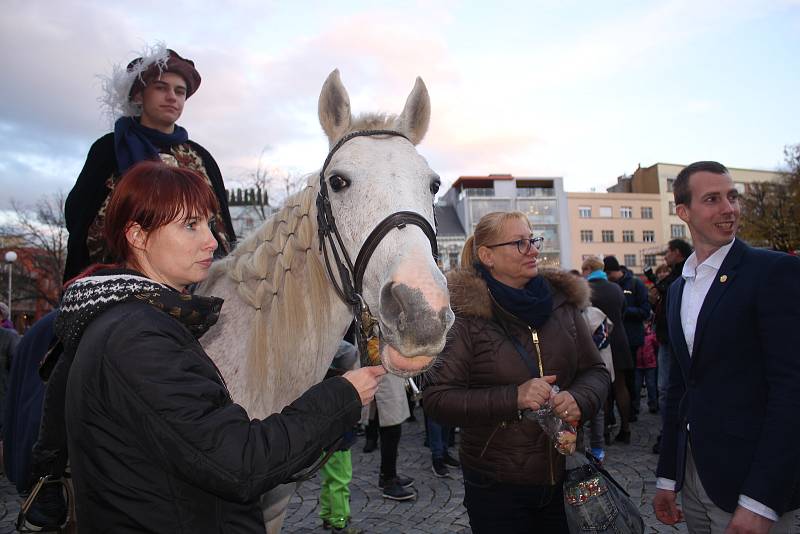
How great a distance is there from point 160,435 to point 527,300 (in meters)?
1.95

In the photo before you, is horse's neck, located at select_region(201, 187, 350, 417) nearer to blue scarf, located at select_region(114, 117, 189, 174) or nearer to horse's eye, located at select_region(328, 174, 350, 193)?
horse's eye, located at select_region(328, 174, 350, 193)

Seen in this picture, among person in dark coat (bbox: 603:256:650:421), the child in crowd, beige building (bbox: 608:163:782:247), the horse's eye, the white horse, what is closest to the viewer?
the white horse

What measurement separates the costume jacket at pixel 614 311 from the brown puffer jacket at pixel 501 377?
13.8 ft

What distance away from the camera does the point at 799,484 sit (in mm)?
2064

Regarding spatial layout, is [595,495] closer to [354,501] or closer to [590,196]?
[354,501]

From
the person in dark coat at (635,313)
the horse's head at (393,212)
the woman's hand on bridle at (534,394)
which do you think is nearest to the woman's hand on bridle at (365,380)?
the horse's head at (393,212)

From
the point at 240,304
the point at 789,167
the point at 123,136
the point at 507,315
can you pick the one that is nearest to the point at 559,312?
the point at 507,315

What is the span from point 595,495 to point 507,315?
3.10 ft

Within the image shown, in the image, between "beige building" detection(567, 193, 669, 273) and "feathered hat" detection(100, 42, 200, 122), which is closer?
"feathered hat" detection(100, 42, 200, 122)

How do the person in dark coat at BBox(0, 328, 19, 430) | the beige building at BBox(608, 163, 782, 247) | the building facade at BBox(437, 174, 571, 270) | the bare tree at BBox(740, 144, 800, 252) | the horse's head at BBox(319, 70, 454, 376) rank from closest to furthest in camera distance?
the horse's head at BBox(319, 70, 454, 376)
the person in dark coat at BBox(0, 328, 19, 430)
the bare tree at BBox(740, 144, 800, 252)
the building facade at BBox(437, 174, 571, 270)
the beige building at BBox(608, 163, 782, 247)

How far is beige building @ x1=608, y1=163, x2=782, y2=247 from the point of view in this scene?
6700 cm

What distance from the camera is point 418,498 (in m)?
5.46

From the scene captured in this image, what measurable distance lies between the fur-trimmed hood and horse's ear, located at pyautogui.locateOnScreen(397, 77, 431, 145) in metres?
0.81

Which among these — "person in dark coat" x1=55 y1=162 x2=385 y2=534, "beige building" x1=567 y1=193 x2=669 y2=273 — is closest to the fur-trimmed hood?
"person in dark coat" x1=55 y1=162 x2=385 y2=534
